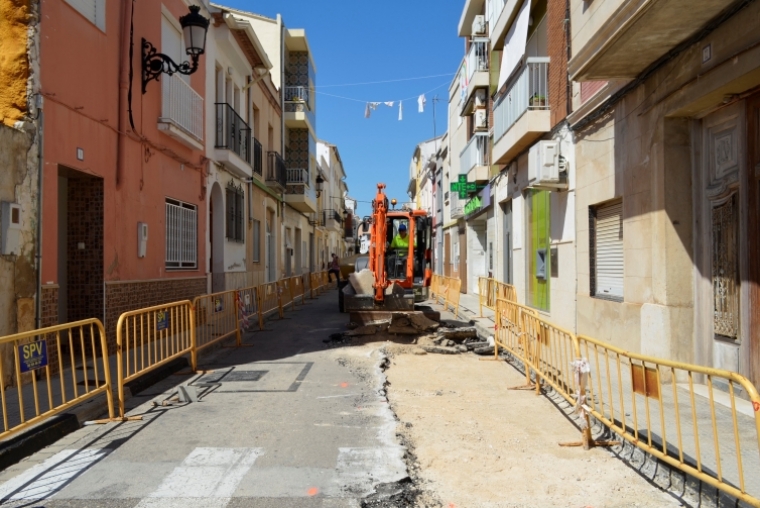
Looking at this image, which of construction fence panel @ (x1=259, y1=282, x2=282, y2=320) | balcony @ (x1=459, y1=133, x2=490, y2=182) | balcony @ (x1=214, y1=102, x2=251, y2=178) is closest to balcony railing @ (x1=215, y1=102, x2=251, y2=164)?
balcony @ (x1=214, y1=102, x2=251, y2=178)

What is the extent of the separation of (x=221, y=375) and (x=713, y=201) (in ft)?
21.6

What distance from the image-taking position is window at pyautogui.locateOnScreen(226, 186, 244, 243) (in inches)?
678

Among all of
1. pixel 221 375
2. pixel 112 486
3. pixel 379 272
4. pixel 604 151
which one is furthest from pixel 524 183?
pixel 112 486

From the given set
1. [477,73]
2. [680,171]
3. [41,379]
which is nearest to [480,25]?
[477,73]

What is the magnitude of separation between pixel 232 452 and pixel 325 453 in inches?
30.4

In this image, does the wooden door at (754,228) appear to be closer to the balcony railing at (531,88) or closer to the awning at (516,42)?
the balcony railing at (531,88)

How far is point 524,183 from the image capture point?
1548 cm

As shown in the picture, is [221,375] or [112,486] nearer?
[112,486]

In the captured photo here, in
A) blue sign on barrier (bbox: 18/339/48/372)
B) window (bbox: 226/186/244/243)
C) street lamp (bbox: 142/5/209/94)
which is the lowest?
blue sign on barrier (bbox: 18/339/48/372)

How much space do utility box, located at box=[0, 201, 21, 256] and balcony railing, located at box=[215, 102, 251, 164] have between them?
8.74 metres

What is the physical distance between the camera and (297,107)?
26406 millimetres

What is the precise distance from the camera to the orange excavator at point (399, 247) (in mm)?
15062

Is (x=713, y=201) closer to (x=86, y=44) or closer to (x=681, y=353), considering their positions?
(x=681, y=353)

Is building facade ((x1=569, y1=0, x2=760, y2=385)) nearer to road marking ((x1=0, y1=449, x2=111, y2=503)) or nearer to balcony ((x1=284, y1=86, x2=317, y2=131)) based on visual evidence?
road marking ((x1=0, y1=449, x2=111, y2=503))
